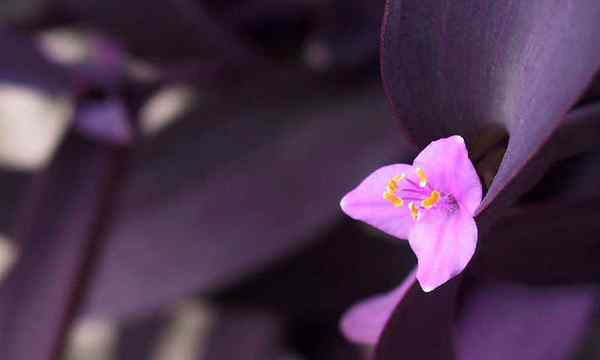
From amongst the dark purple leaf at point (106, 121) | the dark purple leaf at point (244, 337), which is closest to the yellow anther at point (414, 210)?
the dark purple leaf at point (106, 121)

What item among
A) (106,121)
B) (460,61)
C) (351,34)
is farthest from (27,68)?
(460,61)

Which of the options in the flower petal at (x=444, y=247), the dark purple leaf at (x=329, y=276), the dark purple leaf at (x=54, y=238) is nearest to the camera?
the flower petal at (x=444, y=247)

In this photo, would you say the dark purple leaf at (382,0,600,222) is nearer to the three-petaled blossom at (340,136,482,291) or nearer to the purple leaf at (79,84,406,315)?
the three-petaled blossom at (340,136,482,291)

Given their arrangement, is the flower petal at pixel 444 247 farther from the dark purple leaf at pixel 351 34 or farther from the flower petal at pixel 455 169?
the dark purple leaf at pixel 351 34

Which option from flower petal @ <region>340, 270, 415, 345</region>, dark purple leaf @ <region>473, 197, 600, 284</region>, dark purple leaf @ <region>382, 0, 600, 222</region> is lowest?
dark purple leaf @ <region>473, 197, 600, 284</region>

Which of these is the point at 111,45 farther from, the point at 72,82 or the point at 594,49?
the point at 594,49

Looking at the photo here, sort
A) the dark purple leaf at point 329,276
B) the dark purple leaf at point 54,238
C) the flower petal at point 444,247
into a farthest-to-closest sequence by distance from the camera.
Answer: the dark purple leaf at point 329,276 → the dark purple leaf at point 54,238 → the flower petal at point 444,247

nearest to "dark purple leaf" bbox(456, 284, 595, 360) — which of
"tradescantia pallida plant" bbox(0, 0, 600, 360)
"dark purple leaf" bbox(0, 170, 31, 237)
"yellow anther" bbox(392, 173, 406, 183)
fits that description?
"tradescantia pallida plant" bbox(0, 0, 600, 360)

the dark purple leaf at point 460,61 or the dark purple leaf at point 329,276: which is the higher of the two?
the dark purple leaf at point 460,61

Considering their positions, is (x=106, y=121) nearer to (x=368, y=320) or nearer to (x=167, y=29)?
(x=167, y=29)
